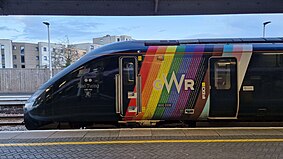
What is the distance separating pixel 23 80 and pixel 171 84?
23.5 metres

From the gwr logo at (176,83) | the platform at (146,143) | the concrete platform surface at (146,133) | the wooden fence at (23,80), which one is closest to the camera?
the platform at (146,143)

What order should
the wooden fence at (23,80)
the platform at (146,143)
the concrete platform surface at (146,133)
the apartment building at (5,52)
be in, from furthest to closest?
the apartment building at (5,52), the wooden fence at (23,80), the concrete platform surface at (146,133), the platform at (146,143)

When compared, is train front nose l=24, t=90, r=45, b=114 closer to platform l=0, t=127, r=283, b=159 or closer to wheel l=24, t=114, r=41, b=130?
wheel l=24, t=114, r=41, b=130

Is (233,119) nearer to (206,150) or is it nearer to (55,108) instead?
(206,150)

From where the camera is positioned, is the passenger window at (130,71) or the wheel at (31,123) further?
the wheel at (31,123)

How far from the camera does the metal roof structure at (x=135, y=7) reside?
977 centimetres

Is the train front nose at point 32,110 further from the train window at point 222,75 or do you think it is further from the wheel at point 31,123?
the train window at point 222,75

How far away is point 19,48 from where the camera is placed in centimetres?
6669

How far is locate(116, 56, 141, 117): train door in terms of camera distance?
6.61 m

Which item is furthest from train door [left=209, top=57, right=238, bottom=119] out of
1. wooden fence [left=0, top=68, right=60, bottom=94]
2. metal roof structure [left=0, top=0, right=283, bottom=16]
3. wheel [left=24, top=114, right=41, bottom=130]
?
wooden fence [left=0, top=68, right=60, bottom=94]

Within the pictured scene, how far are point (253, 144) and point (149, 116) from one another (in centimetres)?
268

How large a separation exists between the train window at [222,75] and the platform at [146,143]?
122 cm

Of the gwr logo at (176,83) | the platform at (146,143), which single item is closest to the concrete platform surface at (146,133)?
the platform at (146,143)

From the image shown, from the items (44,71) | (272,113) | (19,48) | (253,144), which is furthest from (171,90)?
(19,48)
